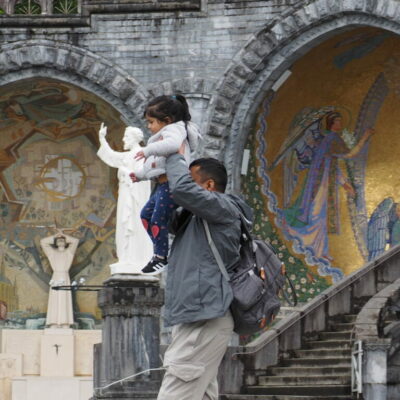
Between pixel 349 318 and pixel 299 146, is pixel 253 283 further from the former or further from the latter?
pixel 299 146

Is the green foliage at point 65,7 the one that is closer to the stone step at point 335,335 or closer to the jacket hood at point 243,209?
the stone step at point 335,335

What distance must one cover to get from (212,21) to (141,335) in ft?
21.6

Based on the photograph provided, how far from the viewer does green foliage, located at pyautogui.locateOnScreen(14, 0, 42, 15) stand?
18750 mm

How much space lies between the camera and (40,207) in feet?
66.0

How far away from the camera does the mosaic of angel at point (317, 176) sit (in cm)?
1902

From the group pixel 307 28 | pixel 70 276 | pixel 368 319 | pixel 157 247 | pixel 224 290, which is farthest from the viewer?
pixel 70 276

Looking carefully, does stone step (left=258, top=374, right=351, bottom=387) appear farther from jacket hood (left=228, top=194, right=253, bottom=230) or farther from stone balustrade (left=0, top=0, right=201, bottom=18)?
stone balustrade (left=0, top=0, right=201, bottom=18)

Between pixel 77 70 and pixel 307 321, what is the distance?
23.5 ft

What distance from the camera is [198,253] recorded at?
19.5ft

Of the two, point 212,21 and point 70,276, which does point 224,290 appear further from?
point 70,276

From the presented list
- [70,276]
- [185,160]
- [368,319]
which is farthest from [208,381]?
[70,276]

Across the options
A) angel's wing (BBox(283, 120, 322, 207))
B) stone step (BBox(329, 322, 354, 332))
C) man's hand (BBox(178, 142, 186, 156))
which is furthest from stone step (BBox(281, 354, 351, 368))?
angel's wing (BBox(283, 120, 322, 207))

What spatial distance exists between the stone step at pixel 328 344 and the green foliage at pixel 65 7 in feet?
→ 26.8

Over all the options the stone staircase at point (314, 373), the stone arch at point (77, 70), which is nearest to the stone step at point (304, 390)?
the stone staircase at point (314, 373)
